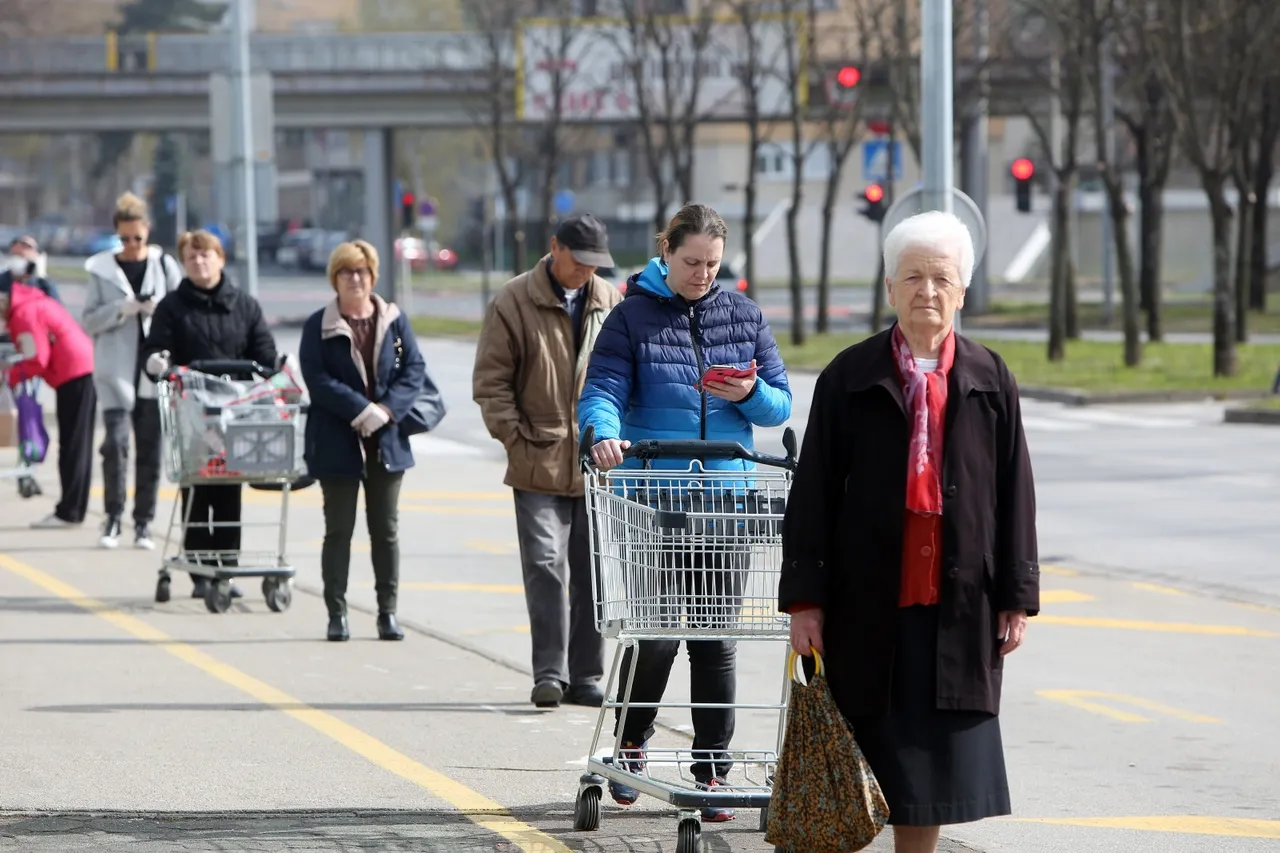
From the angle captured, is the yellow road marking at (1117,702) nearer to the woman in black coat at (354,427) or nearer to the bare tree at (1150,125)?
the woman in black coat at (354,427)

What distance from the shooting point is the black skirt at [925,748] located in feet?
15.2

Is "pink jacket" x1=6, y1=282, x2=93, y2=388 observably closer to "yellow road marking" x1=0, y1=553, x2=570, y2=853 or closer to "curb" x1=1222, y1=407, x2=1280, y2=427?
"yellow road marking" x1=0, y1=553, x2=570, y2=853

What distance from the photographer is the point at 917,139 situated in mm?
36375

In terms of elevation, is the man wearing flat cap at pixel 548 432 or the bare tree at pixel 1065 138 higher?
the bare tree at pixel 1065 138

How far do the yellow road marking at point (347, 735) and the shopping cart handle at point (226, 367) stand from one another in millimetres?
1300

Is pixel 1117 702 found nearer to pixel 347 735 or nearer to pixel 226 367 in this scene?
pixel 347 735

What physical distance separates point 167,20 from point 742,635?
293ft

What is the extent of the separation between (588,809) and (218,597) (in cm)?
499

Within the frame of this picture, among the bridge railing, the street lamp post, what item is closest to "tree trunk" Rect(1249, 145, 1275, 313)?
the bridge railing

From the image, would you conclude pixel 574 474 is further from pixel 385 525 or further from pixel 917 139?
pixel 917 139

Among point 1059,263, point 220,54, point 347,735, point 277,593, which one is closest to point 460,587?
point 277,593

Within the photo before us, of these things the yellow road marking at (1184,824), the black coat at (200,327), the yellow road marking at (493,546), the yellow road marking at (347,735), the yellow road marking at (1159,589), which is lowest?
the yellow road marking at (1159,589)

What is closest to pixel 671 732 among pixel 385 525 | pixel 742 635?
pixel 742 635

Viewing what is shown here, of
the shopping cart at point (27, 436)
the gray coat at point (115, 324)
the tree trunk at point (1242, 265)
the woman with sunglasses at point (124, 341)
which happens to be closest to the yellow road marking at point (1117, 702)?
the woman with sunglasses at point (124, 341)
